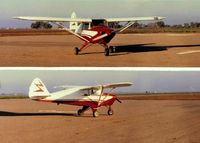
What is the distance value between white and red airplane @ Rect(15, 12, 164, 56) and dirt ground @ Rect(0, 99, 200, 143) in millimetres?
809

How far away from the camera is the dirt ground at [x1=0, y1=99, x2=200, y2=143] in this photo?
4387 mm

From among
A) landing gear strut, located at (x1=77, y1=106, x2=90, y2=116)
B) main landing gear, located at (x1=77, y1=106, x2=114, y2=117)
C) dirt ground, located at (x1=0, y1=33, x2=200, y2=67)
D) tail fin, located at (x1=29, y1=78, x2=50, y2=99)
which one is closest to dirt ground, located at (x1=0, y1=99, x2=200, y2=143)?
tail fin, located at (x1=29, y1=78, x2=50, y2=99)

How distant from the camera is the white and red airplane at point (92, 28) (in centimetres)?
374

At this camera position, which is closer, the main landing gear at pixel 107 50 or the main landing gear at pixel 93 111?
the main landing gear at pixel 107 50

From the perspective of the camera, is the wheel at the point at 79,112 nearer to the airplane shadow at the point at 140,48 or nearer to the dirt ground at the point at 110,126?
the dirt ground at the point at 110,126

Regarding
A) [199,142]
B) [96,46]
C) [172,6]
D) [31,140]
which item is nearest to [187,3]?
[172,6]

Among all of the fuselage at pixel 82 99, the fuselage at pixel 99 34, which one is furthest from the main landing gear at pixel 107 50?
the fuselage at pixel 82 99

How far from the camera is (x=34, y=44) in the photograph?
156 inches

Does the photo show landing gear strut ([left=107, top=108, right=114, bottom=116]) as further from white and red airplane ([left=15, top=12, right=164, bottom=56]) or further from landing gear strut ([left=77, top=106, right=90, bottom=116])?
white and red airplane ([left=15, top=12, right=164, bottom=56])

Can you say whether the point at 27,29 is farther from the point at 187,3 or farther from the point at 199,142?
the point at 199,142

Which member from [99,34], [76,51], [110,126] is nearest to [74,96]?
[110,126]

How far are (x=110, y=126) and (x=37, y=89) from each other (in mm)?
865

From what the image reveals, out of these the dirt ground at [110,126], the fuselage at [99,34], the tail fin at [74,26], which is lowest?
the dirt ground at [110,126]

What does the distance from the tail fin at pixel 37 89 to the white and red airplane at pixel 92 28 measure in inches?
20.6
